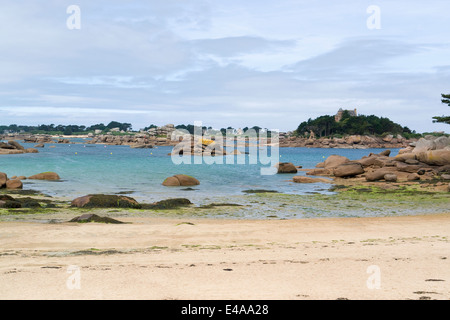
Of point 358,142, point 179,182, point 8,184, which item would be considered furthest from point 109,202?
point 358,142

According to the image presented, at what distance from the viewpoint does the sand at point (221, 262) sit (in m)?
7.14

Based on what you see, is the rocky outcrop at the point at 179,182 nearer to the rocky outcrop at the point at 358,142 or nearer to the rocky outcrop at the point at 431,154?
the rocky outcrop at the point at 431,154

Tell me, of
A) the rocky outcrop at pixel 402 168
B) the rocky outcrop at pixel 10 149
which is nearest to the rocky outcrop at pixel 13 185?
the rocky outcrop at pixel 402 168

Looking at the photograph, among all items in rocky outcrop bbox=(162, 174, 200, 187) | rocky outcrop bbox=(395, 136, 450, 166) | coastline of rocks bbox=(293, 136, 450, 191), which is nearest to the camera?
rocky outcrop bbox=(162, 174, 200, 187)

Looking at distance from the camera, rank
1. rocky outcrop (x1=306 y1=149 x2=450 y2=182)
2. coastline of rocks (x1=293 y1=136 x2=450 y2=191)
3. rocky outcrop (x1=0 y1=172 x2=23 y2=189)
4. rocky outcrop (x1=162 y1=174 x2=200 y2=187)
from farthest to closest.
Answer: rocky outcrop (x1=306 y1=149 x2=450 y2=182)
coastline of rocks (x1=293 y1=136 x2=450 y2=191)
rocky outcrop (x1=162 y1=174 x2=200 y2=187)
rocky outcrop (x1=0 y1=172 x2=23 y2=189)

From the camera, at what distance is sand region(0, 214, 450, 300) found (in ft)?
23.4

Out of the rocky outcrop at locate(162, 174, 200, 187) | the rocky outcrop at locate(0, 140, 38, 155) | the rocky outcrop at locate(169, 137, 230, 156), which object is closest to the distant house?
the rocky outcrop at locate(169, 137, 230, 156)

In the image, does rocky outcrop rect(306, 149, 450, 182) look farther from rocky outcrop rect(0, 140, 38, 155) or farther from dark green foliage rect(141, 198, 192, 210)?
rocky outcrop rect(0, 140, 38, 155)

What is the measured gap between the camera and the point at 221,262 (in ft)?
31.4

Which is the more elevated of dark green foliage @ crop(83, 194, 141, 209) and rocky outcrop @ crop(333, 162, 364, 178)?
rocky outcrop @ crop(333, 162, 364, 178)

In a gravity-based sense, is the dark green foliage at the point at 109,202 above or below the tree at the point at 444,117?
below

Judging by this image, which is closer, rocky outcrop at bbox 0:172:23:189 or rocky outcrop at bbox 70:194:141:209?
rocky outcrop at bbox 70:194:141:209
